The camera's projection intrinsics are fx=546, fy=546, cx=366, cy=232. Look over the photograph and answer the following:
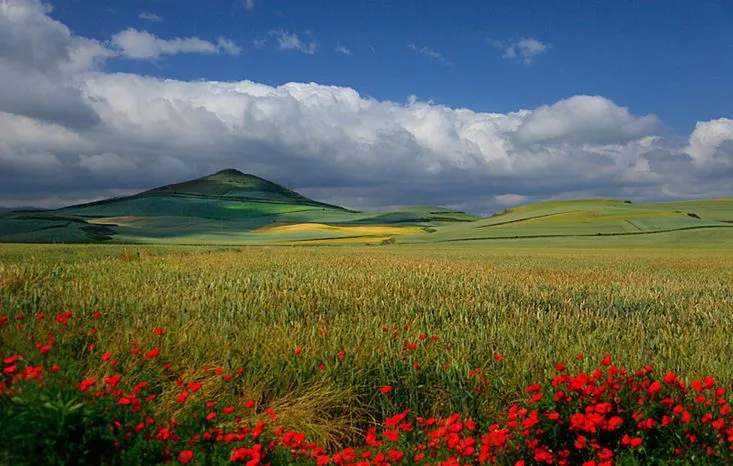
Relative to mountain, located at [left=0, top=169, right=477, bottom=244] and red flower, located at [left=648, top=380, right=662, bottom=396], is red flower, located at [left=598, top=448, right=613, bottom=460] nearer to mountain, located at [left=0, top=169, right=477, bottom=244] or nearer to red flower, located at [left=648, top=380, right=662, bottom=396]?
red flower, located at [left=648, top=380, right=662, bottom=396]

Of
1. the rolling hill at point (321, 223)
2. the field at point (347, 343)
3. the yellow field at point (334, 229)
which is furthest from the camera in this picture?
the yellow field at point (334, 229)

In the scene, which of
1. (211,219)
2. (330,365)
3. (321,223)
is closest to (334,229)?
(321,223)

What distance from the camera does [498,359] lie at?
19.8 feet

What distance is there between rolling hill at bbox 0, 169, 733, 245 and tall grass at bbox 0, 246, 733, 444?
42.5 m

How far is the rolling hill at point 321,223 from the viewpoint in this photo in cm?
6471

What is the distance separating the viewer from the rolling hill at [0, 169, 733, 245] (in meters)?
64.7

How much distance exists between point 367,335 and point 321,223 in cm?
10141

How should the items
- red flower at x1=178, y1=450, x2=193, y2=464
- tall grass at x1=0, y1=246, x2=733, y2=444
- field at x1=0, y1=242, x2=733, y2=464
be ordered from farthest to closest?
tall grass at x1=0, y1=246, x2=733, y2=444 < field at x1=0, y1=242, x2=733, y2=464 < red flower at x1=178, y1=450, x2=193, y2=464

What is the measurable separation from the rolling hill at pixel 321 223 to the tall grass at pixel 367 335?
139 feet

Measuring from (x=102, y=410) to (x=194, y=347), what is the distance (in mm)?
2219

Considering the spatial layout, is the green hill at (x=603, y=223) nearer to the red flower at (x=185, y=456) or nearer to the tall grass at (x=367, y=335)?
the tall grass at (x=367, y=335)

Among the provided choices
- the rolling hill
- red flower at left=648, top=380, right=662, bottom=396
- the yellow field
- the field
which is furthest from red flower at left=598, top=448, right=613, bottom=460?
the yellow field

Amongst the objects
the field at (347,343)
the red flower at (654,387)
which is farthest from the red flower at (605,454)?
the red flower at (654,387)

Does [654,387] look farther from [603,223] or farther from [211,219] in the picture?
[211,219]
